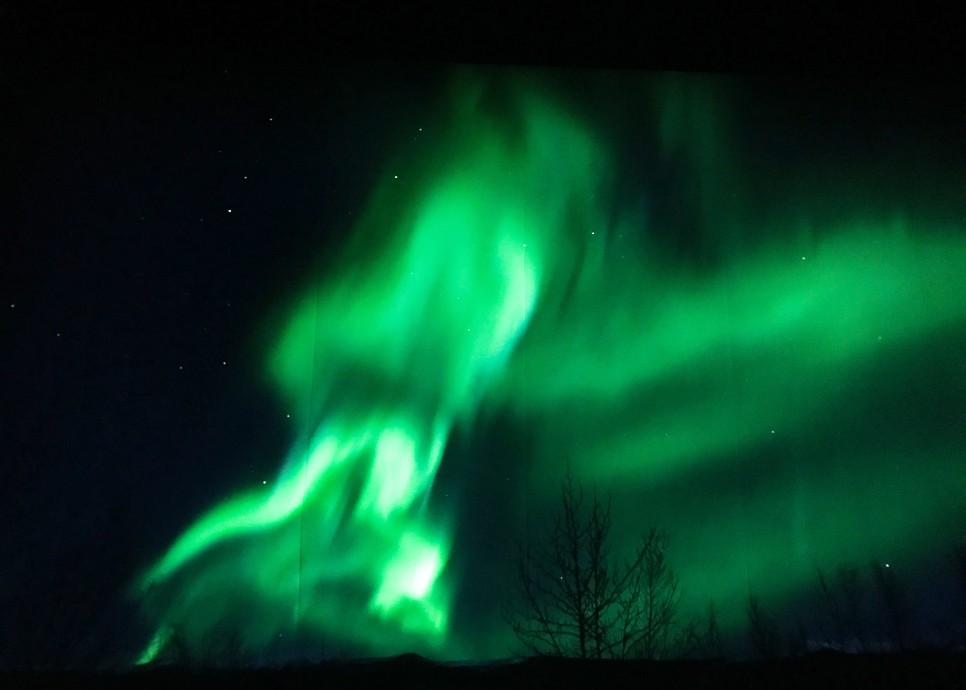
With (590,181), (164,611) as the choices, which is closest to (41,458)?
(164,611)

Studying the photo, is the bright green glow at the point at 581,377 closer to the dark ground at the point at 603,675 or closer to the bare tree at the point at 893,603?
the bare tree at the point at 893,603

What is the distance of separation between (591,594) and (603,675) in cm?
103

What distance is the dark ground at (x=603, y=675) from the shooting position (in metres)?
3.61

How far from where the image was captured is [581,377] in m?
4.95

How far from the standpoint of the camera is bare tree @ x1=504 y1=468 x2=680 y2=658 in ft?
15.3

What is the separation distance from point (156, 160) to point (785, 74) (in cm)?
414

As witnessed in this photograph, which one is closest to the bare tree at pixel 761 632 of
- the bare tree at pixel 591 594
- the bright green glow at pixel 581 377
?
the bright green glow at pixel 581 377

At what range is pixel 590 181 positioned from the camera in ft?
17.0

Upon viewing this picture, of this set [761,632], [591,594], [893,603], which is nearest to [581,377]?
[591,594]

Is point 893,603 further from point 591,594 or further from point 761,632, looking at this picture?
point 591,594

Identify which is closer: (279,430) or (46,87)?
(279,430)

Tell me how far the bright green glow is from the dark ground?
2.11 feet

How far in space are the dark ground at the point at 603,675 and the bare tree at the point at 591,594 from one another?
2.33 ft

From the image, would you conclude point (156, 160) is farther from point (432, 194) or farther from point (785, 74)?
point (785, 74)
